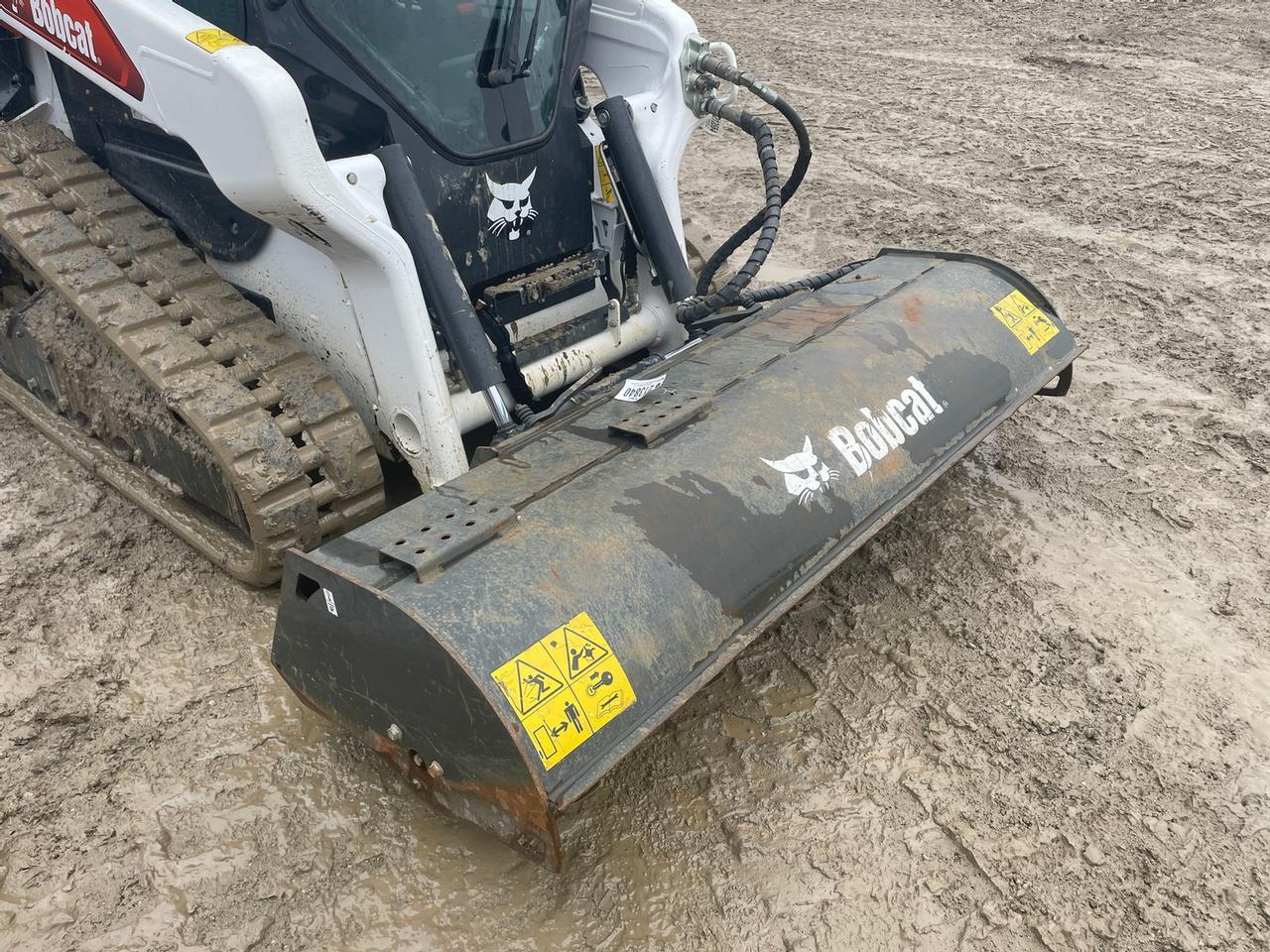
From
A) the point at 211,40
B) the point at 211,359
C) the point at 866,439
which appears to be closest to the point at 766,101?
the point at 866,439

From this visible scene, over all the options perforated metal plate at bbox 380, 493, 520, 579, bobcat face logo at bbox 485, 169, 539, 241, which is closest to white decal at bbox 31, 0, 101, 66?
bobcat face logo at bbox 485, 169, 539, 241

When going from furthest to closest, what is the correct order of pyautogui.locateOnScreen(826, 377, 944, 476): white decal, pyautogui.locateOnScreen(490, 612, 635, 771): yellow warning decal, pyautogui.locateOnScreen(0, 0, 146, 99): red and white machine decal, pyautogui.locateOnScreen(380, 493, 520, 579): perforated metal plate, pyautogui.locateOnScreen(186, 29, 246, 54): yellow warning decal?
1. pyautogui.locateOnScreen(0, 0, 146, 99): red and white machine decal
2. pyautogui.locateOnScreen(826, 377, 944, 476): white decal
3. pyautogui.locateOnScreen(186, 29, 246, 54): yellow warning decal
4. pyautogui.locateOnScreen(380, 493, 520, 579): perforated metal plate
5. pyautogui.locateOnScreen(490, 612, 635, 771): yellow warning decal

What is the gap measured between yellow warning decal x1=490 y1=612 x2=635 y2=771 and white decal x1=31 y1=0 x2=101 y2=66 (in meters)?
2.03

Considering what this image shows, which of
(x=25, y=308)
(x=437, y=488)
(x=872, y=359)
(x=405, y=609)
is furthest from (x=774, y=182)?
(x=25, y=308)

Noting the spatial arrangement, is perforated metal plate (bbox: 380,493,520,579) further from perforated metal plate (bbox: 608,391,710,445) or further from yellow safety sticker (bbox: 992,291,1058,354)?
yellow safety sticker (bbox: 992,291,1058,354)

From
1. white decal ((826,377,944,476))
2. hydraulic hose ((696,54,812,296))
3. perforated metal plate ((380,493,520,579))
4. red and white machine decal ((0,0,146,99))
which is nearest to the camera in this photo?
perforated metal plate ((380,493,520,579))

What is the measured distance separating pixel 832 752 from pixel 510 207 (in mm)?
1785

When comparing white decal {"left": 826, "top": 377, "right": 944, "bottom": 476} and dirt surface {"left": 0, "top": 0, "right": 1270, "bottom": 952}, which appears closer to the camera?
dirt surface {"left": 0, "top": 0, "right": 1270, "bottom": 952}

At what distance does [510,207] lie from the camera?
3.15 metres

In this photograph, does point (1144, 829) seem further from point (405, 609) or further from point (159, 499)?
point (159, 499)

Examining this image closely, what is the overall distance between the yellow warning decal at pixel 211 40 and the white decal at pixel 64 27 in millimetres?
501

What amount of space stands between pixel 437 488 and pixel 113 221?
5.12ft

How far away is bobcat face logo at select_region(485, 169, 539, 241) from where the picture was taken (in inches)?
122

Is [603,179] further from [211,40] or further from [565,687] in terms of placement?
[565,687]
